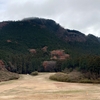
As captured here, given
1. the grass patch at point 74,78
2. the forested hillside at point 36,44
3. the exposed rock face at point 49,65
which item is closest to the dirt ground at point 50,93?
the grass patch at point 74,78

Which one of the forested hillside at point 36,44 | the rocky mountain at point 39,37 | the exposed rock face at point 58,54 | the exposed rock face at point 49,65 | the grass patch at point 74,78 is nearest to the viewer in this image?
the grass patch at point 74,78

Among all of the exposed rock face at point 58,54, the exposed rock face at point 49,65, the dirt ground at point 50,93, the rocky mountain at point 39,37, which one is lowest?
the dirt ground at point 50,93

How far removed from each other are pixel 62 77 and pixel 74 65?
15019 mm

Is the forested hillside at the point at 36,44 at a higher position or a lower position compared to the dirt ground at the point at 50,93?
higher

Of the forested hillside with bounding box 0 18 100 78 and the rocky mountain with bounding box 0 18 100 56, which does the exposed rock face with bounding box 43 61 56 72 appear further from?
the rocky mountain with bounding box 0 18 100 56

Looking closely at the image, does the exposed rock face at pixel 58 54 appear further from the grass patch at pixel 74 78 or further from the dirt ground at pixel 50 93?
the dirt ground at pixel 50 93

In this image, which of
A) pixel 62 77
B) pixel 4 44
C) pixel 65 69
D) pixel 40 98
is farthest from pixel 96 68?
pixel 4 44

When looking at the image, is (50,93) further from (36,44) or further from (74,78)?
(36,44)

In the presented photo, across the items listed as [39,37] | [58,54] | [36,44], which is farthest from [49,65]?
[39,37]

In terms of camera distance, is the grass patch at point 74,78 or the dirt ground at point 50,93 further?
the grass patch at point 74,78

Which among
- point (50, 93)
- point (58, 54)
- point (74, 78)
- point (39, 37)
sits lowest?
point (50, 93)

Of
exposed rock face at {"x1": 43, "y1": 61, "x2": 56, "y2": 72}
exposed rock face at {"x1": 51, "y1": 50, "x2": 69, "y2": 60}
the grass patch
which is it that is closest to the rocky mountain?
exposed rock face at {"x1": 51, "y1": 50, "x2": 69, "y2": 60}

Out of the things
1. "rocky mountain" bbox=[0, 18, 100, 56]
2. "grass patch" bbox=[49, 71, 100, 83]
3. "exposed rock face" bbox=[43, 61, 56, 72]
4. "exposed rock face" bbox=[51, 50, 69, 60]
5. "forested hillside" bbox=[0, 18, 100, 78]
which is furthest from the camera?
"rocky mountain" bbox=[0, 18, 100, 56]

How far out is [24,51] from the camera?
13062 centimetres
